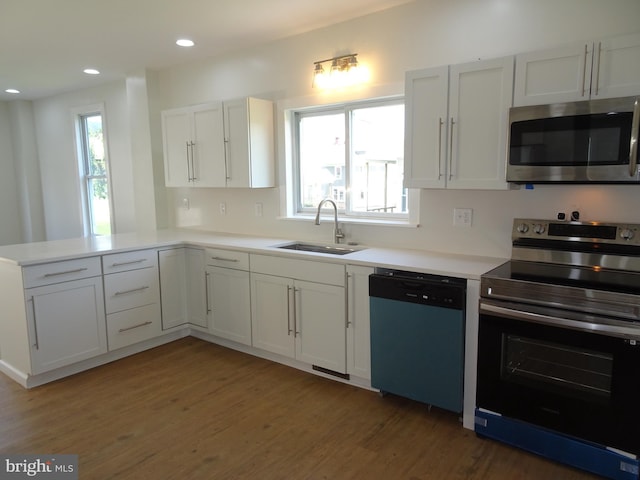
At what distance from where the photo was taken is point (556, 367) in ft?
6.74

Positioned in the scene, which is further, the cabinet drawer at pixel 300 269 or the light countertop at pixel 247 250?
the cabinet drawer at pixel 300 269

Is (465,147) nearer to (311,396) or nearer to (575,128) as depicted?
(575,128)

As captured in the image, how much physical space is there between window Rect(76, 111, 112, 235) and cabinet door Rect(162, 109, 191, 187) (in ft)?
5.79

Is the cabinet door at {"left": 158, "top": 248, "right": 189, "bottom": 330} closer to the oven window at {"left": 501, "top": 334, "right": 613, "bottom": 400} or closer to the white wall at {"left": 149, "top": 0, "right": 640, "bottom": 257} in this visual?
the white wall at {"left": 149, "top": 0, "right": 640, "bottom": 257}

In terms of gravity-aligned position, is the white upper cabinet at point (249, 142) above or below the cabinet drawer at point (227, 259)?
above

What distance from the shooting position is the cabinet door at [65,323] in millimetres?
2863

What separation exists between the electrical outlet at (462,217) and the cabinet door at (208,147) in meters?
1.94

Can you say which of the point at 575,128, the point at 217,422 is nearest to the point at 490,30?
the point at 575,128

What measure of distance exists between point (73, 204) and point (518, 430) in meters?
5.78

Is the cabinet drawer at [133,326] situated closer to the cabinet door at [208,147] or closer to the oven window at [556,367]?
the cabinet door at [208,147]

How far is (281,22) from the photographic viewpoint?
127 inches

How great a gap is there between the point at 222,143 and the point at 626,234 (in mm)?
2892

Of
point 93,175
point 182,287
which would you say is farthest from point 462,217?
point 93,175

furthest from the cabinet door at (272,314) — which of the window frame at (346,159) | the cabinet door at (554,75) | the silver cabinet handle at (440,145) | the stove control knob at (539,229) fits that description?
the cabinet door at (554,75)
